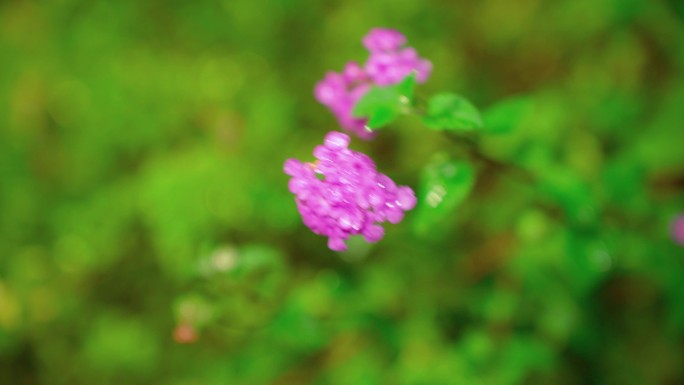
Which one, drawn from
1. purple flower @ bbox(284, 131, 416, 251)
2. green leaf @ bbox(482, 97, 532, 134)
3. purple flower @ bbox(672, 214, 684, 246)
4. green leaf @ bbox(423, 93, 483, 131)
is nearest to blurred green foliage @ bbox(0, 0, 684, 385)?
purple flower @ bbox(672, 214, 684, 246)

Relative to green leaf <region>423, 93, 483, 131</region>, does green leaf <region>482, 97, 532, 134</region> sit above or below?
above

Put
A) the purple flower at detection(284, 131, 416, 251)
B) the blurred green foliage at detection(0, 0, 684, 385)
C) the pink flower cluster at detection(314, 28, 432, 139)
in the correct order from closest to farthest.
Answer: the purple flower at detection(284, 131, 416, 251) < the pink flower cluster at detection(314, 28, 432, 139) < the blurred green foliage at detection(0, 0, 684, 385)

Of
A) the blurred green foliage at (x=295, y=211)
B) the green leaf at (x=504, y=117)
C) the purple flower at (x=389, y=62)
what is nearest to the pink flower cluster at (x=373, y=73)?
the purple flower at (x=389, y=62)

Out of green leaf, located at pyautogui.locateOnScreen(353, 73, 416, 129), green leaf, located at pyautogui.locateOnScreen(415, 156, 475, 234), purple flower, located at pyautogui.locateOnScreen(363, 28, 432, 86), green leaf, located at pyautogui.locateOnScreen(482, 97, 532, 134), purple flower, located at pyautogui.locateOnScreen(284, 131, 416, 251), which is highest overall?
purple flower, located at pyautogui.locateOnScreen(363, 28, 432, 86)

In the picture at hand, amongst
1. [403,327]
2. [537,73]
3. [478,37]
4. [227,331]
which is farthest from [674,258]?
[227,331]

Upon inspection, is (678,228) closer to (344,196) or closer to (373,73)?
(373,73)

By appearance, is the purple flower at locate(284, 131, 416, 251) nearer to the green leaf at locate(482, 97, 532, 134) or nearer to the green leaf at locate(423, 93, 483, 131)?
the green leaf at locate(423, 93, 483, 131)

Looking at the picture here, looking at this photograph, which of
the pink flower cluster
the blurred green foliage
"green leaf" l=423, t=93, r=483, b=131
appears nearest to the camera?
"green leaf" l=423, t=93, r=483, b=131
